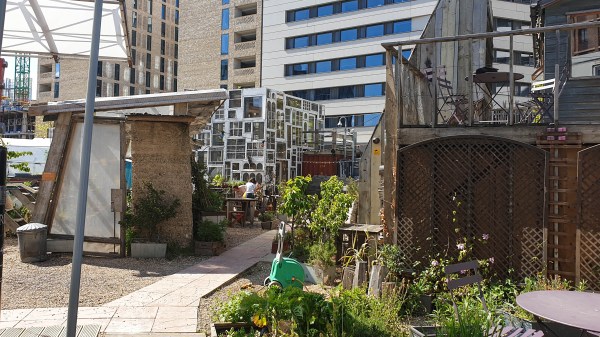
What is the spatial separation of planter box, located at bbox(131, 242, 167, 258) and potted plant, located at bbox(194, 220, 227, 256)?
0.85 m

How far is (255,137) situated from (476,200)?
2133 cm

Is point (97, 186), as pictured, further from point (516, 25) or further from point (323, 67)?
point (516, 25)

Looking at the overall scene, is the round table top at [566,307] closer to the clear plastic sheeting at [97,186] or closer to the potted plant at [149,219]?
the potted plant at [149,219]

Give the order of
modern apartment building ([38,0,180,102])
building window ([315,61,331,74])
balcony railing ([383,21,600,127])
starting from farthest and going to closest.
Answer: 1. modern apartment building ([38,0,180,102])
2. building window ([315,61,331,74])
3. balcony railing ([383,21,600,127])

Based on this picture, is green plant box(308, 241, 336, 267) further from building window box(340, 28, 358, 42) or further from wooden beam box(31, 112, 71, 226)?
building window box(340, 28, 358, 42)

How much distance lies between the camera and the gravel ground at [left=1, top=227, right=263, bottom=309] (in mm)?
7125

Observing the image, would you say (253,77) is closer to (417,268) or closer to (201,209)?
(201,209)

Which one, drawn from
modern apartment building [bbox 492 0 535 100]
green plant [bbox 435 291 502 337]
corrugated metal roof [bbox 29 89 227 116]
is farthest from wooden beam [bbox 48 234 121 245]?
modern apartment building [bbox 492 0 535 100]

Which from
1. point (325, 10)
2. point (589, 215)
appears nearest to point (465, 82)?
point (589, 215)

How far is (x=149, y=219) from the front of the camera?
33.8ft

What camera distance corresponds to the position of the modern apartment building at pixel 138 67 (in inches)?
2434

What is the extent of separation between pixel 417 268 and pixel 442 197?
1034 millimetres

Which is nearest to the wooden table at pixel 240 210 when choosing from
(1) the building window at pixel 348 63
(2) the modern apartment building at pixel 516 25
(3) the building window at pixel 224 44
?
(1) the building window at pixel 348 63

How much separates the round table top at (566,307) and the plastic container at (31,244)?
8826 millimetres
